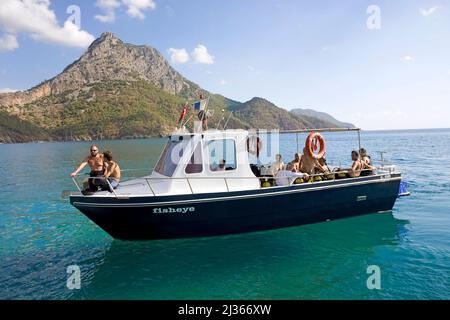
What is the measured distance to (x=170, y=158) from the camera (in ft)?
27.7

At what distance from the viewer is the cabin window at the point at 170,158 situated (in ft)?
27.1

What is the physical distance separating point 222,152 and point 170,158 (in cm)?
142

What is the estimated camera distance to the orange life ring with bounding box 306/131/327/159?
9125 millimetres

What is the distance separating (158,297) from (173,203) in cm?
210

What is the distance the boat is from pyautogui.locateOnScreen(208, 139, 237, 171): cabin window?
1.0 inches

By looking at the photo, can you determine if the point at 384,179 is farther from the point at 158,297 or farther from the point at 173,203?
the point at 158,297

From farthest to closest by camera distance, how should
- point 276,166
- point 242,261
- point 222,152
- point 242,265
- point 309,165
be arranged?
point 309,165 < point 276,166 < point 222,152 < point 242,261 < point 242,265

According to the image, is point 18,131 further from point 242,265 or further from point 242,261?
point 242,265

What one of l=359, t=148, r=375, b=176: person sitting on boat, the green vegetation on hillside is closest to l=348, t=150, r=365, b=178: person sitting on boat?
l=359, t=148, r=375, b=176: person sitting on boat

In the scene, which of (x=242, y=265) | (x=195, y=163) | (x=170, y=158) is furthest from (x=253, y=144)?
(x=242, y=265)

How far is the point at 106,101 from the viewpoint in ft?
561

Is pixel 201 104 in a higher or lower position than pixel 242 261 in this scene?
higher

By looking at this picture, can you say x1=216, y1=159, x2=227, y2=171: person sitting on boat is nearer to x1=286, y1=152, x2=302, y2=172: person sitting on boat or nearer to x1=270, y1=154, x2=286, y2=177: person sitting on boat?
x1=270, y1=154, x2=286, y2=177: person sitting on boat

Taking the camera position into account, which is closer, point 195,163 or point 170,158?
point 195,163
